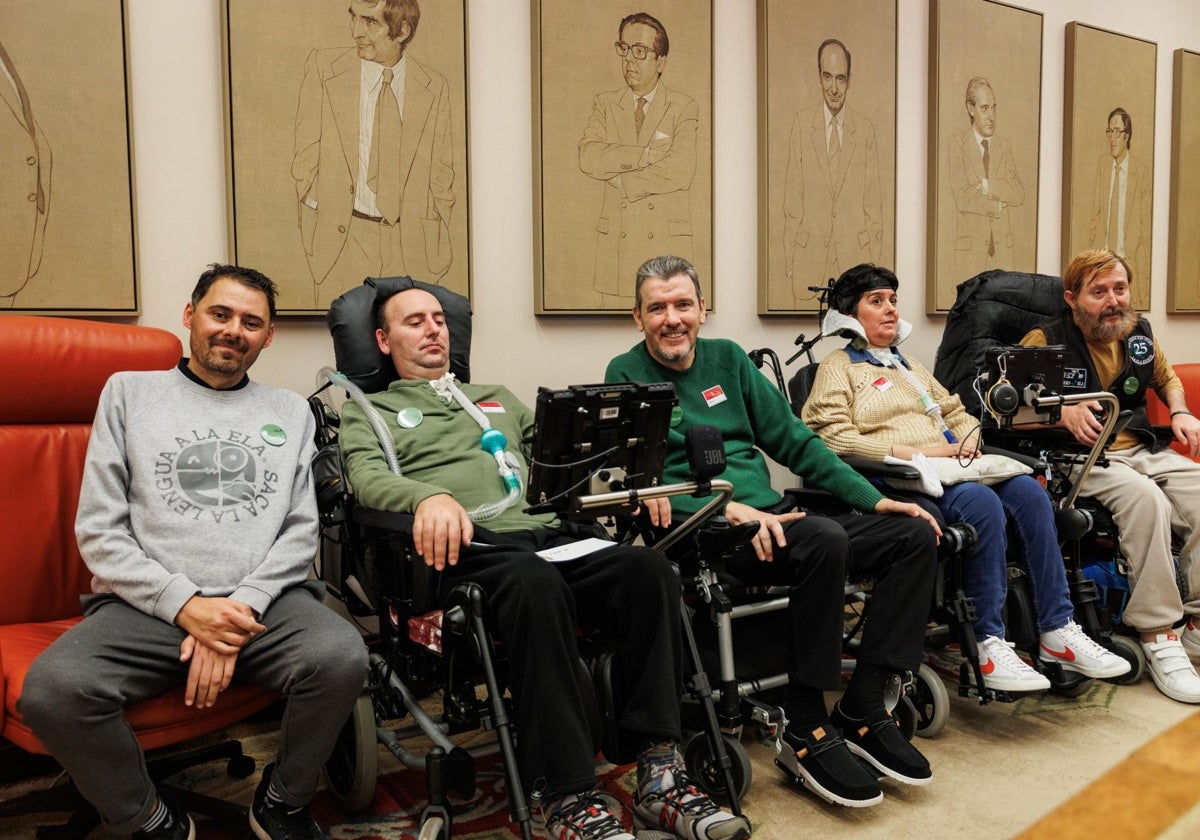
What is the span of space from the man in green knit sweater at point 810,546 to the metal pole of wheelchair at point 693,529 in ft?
0.54

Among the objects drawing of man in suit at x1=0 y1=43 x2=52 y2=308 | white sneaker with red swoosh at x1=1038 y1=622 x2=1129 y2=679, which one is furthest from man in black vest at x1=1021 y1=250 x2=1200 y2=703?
drawing of man in suit at x1=0 y1=43 x2=52 y2=308

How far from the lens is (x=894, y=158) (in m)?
3.86

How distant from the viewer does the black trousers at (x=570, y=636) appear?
1.71 m

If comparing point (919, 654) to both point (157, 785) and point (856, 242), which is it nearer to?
point (157, 785)

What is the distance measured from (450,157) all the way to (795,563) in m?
1.67

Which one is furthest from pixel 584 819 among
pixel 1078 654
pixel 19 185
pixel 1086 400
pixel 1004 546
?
pixel 19 185

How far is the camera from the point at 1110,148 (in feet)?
14.7

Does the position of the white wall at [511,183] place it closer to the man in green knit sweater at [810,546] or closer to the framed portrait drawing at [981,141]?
the framed portrait drawing at [981,141]

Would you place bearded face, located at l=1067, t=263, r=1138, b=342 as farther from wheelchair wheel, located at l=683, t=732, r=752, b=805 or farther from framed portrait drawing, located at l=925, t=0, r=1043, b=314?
wheelchair wheel, located at l=683, t=732, r=752, b=805

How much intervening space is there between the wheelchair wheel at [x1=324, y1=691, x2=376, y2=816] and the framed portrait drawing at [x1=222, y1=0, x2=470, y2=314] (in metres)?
1.26

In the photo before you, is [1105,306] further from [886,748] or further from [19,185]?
[19,185]

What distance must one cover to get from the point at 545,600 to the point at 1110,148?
13.6 ft

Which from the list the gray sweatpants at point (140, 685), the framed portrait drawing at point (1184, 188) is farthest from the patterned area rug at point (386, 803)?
the framed portrait drawing at point (1184, 188)

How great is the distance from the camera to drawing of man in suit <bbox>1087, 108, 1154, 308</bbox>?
14.7 feet
